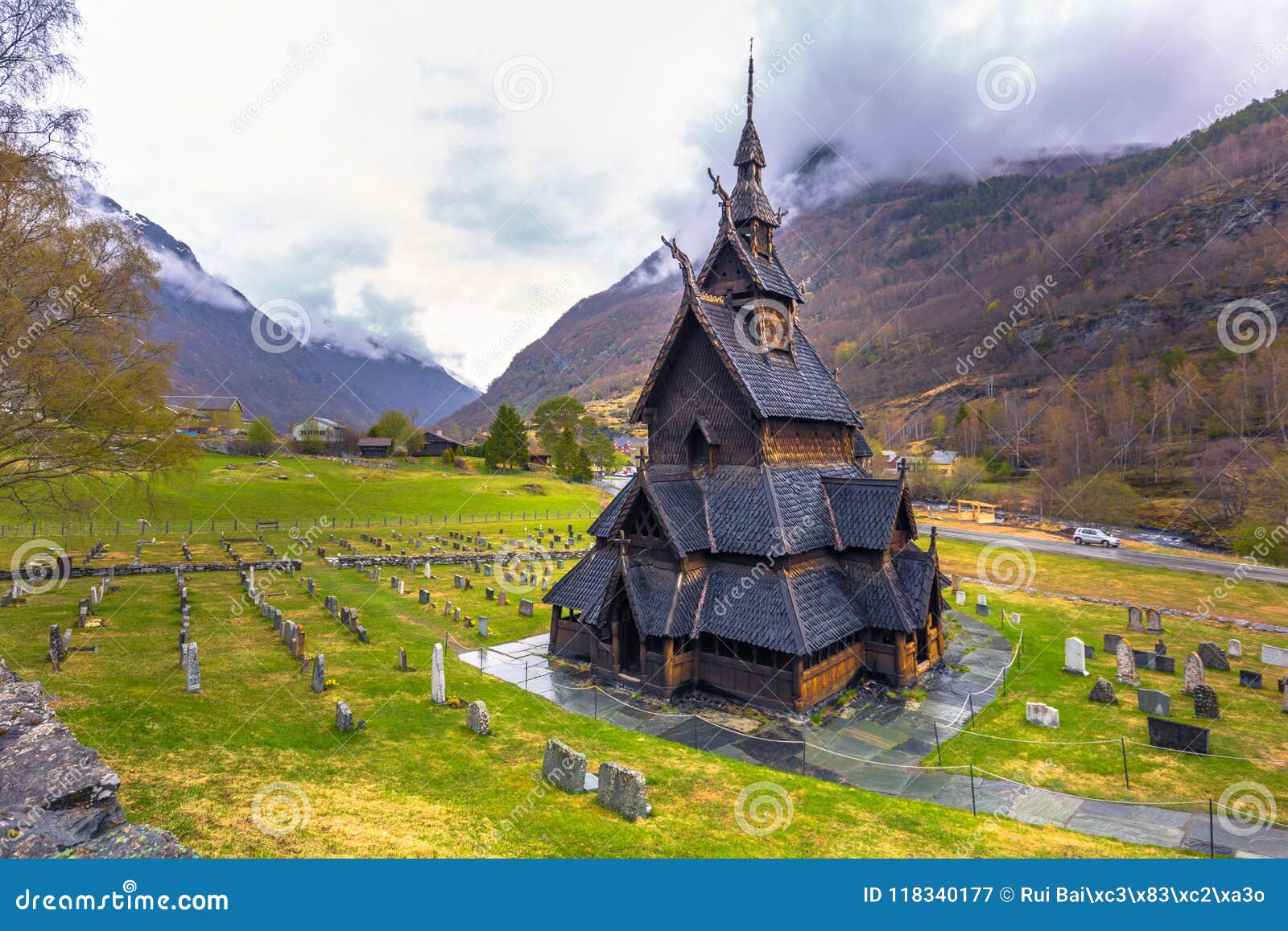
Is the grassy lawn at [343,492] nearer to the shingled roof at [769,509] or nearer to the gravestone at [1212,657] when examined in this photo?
the shingled roof at [769,509]

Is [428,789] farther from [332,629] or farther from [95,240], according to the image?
[95,240]

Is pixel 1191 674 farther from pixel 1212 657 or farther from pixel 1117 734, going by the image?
pixel 1117 734

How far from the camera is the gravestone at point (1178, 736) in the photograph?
508 inches

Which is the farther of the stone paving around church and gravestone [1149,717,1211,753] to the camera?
gravestone [1149,717,1211,753]

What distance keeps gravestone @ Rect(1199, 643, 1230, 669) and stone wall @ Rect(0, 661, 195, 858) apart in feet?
89.9

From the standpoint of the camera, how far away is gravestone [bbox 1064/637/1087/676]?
728 inches

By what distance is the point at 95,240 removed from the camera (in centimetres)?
1619

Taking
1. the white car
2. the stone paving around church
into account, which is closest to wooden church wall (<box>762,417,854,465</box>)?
the stone paving around church

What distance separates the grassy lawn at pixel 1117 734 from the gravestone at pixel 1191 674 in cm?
31

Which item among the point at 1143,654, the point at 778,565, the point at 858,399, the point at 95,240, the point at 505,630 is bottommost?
the point at 505,630

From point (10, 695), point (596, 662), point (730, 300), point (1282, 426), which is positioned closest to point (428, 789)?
point (10, 695)

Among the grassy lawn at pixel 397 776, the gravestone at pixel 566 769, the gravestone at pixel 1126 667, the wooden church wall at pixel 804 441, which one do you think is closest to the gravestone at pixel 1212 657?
the gravestone at pixel 1126 667

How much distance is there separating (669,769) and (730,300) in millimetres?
14488

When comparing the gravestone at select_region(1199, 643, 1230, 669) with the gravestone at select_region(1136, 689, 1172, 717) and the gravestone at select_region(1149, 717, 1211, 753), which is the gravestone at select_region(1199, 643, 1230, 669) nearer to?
the gravestone at select_region(1136, 689, 1172, 717)
